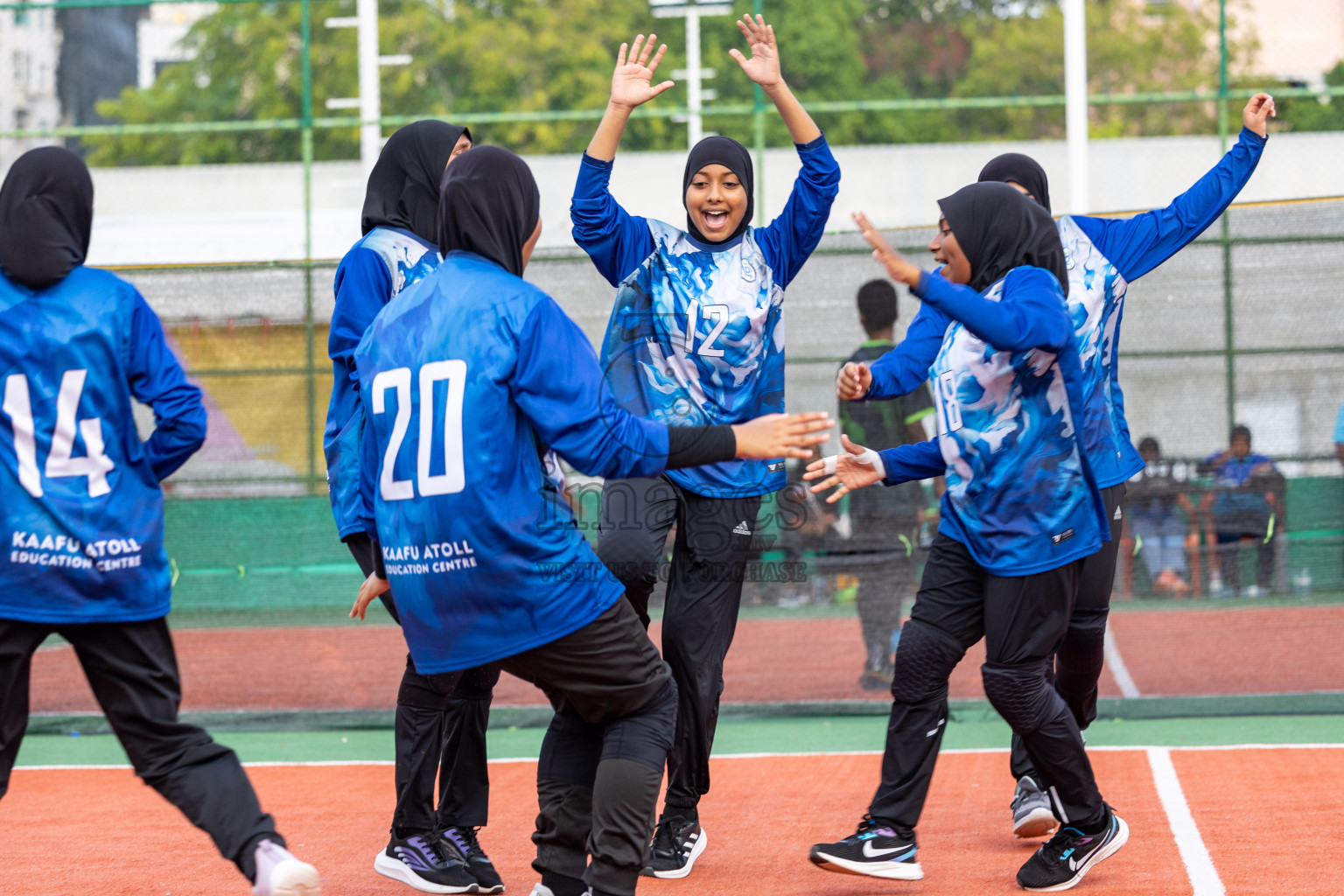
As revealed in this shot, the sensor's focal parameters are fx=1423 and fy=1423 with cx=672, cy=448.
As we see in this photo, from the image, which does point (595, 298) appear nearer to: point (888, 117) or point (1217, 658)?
point (1217, 658)

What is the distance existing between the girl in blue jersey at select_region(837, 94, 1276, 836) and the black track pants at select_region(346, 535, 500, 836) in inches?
64.9

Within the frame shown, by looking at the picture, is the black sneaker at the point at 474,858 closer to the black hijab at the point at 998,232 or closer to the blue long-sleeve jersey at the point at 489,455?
the blue long-sleeve jersey at the point at 489,455

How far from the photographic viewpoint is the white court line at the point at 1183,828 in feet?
14.2

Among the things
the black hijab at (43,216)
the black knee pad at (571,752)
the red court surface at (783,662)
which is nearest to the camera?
the black hijab at (43,216)

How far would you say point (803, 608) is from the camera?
8.36 metres

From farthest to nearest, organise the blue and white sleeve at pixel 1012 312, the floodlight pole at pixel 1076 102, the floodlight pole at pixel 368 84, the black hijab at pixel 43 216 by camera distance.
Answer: the floodlight pole at pixel 368 84, the floodlight pole at pixel 1076 102, the blue and white sleeve at pixel 1012 312, the black hijab at pixel 43 216

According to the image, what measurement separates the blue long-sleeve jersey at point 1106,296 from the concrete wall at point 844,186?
12.2 m

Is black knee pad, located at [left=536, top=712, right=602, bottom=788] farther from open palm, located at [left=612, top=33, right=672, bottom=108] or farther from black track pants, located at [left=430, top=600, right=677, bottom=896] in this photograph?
open palm, located at [left=612, top=33, right=672, bottom=108]

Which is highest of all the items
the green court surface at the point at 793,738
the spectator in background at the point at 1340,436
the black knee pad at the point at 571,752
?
the spectator in background at the point at 1340,436

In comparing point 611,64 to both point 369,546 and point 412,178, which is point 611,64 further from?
point 369,546

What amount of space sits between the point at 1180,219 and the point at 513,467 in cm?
297

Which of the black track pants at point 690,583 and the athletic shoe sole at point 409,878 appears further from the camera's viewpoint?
the black track pants at point 690,583

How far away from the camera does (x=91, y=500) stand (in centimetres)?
365

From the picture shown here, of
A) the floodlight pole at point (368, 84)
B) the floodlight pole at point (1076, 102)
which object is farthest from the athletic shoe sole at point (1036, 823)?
the floodlight pole at point (368, 84)
